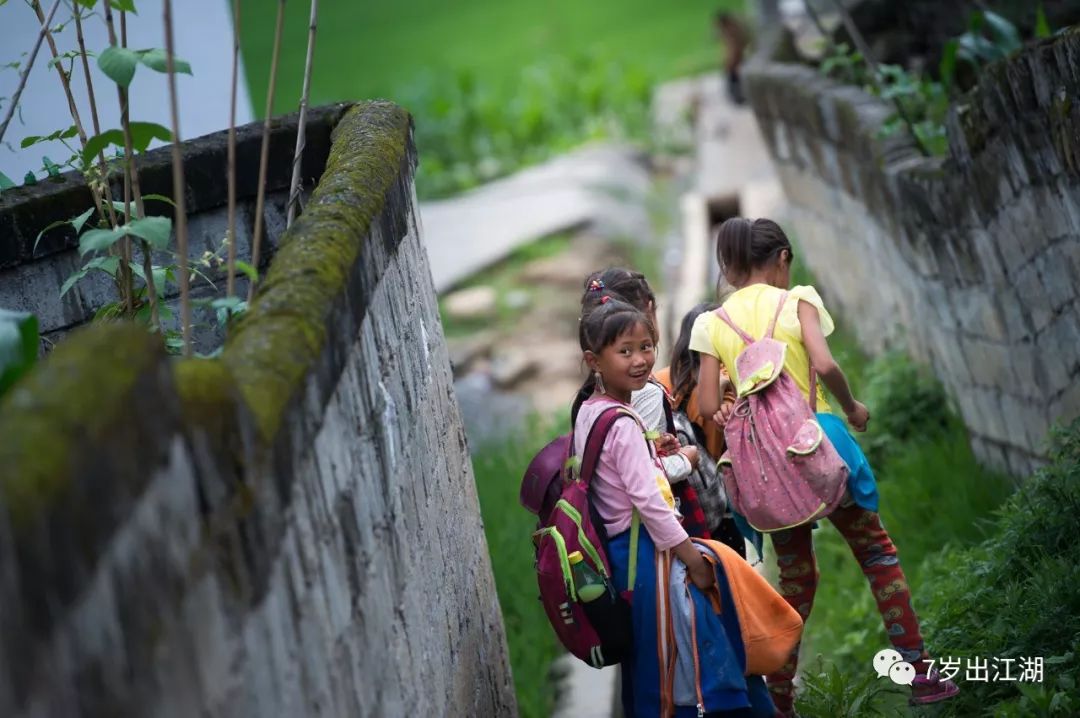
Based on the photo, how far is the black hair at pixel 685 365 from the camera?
14.0 feet

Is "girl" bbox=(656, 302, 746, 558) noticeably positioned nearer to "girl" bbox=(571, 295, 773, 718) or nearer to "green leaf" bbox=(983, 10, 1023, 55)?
"girl" bbox=(571, 295, 773, 718)

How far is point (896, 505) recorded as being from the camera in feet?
19.1

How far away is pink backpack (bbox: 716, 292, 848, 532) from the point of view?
12.5 feet

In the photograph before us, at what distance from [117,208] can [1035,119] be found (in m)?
2.71

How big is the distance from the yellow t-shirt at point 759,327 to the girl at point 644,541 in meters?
0.34

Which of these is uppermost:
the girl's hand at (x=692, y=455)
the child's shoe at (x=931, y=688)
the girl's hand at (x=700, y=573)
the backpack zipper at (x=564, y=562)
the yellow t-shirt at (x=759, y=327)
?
the yellow t-shirt at (x=759, y=327)

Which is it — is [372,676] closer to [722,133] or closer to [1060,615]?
[1060,615]

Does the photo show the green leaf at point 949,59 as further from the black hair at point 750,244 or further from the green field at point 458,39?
the green field at point 458,39

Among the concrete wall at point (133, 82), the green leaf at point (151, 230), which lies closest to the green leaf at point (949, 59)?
the concrete wall at point (133, 82)

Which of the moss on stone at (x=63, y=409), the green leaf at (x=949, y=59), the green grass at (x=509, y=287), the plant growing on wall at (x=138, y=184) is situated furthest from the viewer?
the green grass at (x=509, y=287)

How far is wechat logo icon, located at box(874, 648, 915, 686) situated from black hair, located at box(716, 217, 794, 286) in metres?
1.14

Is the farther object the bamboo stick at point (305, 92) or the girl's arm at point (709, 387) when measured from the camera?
the girl's arm at point (709, 387)

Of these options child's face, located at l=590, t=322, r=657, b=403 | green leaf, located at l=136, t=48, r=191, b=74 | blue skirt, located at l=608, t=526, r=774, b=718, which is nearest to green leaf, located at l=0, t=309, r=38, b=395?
green leaf, located at l=136, t=48, r=191, b=74

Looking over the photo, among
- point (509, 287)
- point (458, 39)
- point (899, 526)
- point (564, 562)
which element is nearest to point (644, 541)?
point (564, 562)
